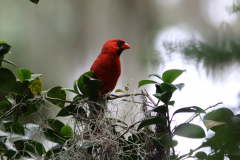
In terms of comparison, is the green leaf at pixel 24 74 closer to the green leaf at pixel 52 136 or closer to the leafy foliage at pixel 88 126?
the leafy foliage at pixel 88 126

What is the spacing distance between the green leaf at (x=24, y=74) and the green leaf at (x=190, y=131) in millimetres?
528

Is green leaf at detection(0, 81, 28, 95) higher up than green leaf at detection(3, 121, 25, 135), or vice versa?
green leaf at detection(0, 81, 28, 95)

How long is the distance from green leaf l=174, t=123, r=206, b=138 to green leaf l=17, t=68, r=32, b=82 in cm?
53

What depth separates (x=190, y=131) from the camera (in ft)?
2.52

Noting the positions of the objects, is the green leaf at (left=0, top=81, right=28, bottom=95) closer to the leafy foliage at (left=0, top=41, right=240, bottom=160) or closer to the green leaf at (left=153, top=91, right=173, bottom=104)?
the leafy foliage at (left=0, top=41, right=240, bottom=160)

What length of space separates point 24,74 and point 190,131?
58 centimetres

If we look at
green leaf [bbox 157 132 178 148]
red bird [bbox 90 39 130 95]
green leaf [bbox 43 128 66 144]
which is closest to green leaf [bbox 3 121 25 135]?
green leaf [bbox 43 128 66 144]

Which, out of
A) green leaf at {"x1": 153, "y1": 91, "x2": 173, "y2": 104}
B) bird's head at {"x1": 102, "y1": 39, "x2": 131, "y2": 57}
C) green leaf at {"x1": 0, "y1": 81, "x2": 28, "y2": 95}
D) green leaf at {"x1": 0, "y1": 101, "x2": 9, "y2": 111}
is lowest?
green leaf at {"x1": 0, "y1": 101, "x2": 9, "y2": 111}

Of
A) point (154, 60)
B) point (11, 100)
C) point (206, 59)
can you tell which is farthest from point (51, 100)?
point (206, 59)

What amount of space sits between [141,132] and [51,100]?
387mm

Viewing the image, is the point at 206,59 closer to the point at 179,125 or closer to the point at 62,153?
the point at 179,125

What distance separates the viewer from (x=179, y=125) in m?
0.79

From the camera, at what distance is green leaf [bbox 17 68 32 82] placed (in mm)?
941

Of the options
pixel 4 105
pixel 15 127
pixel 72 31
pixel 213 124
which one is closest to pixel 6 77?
pixel 4 105
